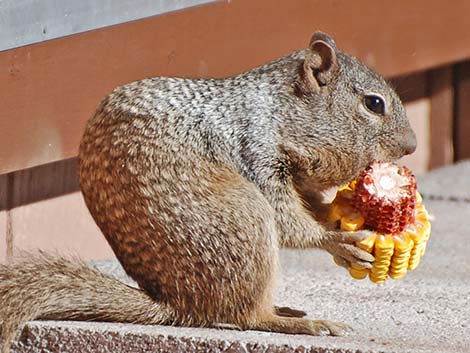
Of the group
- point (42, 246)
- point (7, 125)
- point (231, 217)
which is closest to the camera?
point (231, 217)

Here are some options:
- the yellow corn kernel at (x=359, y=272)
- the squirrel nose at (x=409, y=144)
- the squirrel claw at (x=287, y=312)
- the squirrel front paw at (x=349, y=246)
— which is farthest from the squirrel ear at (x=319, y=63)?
the squirrel claw at (x=287, y=312)

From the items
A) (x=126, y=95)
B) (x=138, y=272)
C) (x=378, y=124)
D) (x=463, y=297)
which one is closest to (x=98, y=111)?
(x=126, y=95)

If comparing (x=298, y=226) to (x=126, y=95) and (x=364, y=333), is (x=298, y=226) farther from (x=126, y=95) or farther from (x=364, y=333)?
(x=126, y=95)

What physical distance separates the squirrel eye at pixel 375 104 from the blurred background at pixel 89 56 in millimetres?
1045

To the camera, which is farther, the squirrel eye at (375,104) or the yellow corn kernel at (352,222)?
the squirrel eye at (375,104)

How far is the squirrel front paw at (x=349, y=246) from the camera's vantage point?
15.1 feet

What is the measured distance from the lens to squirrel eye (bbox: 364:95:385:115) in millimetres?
4828

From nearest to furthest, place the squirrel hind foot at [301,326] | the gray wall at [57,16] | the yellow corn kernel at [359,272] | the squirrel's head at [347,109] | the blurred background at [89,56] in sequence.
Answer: the squirrel hind foot at [301,326]
the yellow corn kernel at [359,272]
the squirrel's head at [347,109]
the gray wall at [57,16]
the blurred background at [89,56]

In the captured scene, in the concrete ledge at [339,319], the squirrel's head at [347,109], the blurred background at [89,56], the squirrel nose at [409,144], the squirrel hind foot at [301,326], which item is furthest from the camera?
the blurred background at [89,56]

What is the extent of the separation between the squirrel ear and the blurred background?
901 mm

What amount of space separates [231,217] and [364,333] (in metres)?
0.56

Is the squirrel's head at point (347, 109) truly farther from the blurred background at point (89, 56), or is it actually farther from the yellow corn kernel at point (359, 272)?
the blurred background at point (89, 56)

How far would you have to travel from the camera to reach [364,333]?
14.9 feet

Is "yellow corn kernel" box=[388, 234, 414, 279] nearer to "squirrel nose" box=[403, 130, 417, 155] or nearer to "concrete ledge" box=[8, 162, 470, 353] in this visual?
"concrete ledge" box=[8, 162, 470, 353]
